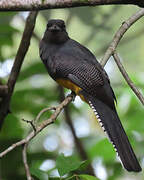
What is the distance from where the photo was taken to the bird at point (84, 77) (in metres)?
3.74

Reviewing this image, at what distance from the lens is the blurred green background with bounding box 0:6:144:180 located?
422 centimetres

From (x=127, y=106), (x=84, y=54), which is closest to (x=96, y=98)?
(x=84, y=54)

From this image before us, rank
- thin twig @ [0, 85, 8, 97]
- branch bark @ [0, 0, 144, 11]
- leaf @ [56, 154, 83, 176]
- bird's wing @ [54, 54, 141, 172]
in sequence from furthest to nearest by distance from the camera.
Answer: thin twig @ [0, 85, 8, 97]
bird's wing @ [54, 54, 141, 172]
branch bark @ [0, 0, 144, 11]
leaf @ [56, 154, 83, 176]

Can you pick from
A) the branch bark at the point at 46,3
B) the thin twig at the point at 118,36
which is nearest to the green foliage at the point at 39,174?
the branch bark at the point at 46,3

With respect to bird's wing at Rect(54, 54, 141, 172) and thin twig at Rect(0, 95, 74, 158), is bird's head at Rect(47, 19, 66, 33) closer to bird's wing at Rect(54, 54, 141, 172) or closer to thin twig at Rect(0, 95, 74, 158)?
bird's wing at Rect(54, 54, 141, 172)

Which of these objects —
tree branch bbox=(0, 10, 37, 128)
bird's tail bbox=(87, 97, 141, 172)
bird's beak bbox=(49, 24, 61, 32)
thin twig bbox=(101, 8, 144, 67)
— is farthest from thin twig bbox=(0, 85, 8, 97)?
bird's beak bbox=(49, 24, 61, 32)

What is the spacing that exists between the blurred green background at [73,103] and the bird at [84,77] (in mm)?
221

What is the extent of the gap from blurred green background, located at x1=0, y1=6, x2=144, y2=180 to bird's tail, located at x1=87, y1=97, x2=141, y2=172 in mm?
338

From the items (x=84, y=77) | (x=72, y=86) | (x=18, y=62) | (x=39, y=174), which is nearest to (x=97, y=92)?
(x=84, y=77)

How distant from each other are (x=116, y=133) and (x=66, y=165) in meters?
0.94

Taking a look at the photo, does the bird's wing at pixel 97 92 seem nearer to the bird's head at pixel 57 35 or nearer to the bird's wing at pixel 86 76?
the bird's wing at pixel 86 76

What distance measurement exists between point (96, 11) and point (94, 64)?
6.40 feet

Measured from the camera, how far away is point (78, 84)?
4.32 metres

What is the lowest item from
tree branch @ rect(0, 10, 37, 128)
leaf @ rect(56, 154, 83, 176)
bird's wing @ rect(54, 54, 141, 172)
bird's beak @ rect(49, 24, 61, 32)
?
leaf @ rect(56, 154, 83, 176)
